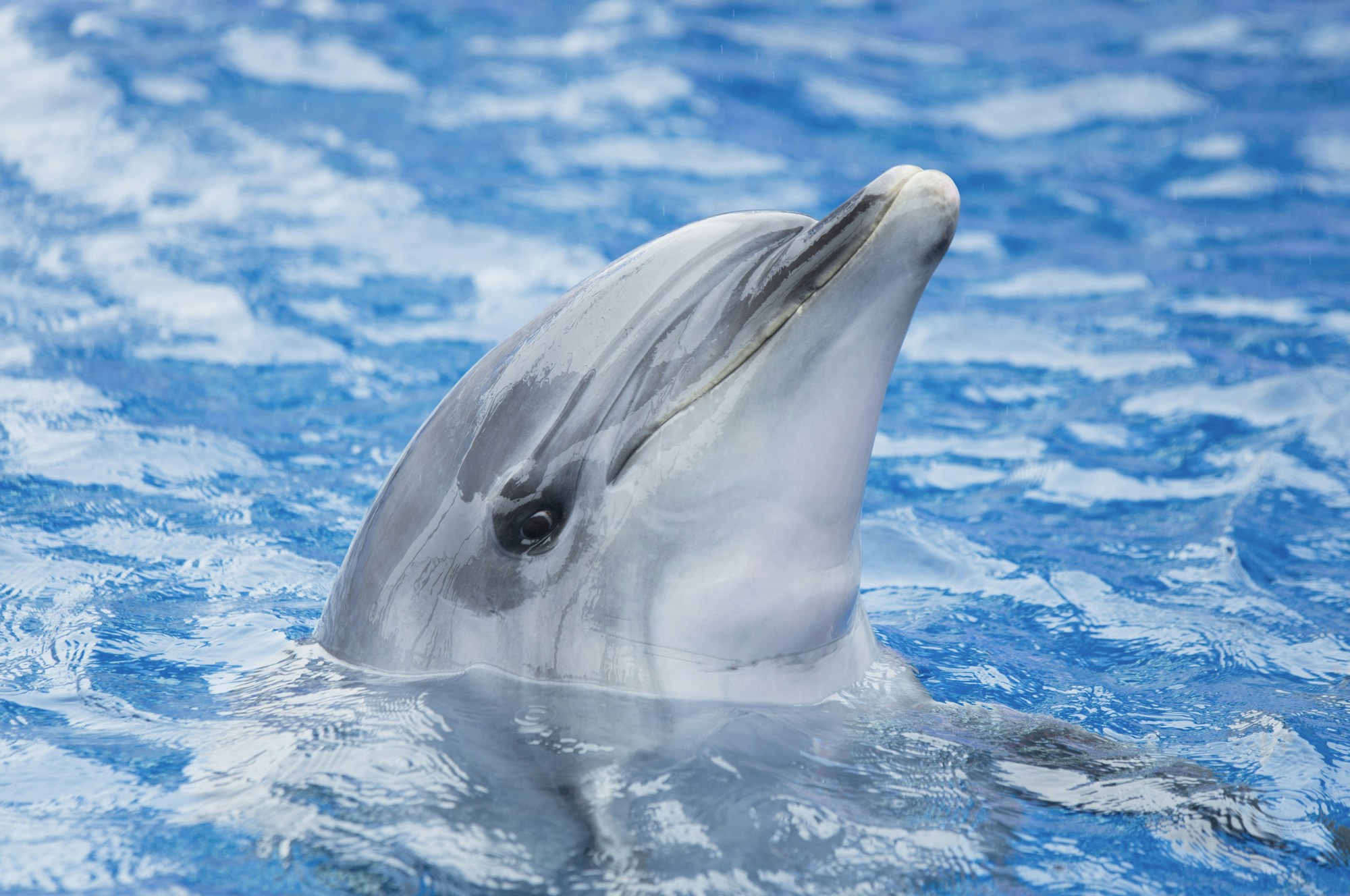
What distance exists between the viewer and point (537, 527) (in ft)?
11.0

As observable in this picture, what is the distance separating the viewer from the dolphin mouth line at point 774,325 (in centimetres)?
309

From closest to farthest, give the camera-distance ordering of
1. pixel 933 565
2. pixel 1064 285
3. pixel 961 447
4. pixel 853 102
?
pixel 933 565
pixel 961 447
pixel 1064 285
pixel 853 102

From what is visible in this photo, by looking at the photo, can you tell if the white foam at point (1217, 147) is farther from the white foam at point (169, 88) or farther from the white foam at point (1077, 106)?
the white foam at point (169, 88)

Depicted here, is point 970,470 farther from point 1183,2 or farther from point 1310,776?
point 1183,2

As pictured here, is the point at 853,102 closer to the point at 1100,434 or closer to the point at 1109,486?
the point at 1100,434

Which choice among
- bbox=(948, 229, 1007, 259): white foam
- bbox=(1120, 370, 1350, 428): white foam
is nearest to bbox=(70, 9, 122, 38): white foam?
bbox=(948, 229, 1007, 259): white foam

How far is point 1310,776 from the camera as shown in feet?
12.7

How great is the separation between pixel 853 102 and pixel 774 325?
11.2m

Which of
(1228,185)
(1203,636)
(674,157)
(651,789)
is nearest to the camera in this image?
A: (651,789)

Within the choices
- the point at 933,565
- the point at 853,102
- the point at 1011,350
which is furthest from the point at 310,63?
the point at 933,565

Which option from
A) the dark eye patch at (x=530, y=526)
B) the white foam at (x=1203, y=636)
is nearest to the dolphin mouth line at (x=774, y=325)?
the dark eye patch at (x=530, y=526)

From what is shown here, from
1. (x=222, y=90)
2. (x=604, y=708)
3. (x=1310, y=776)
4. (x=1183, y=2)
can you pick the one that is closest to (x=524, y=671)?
(x=604, y=708)

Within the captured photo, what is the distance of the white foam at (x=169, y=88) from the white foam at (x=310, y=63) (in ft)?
1.82

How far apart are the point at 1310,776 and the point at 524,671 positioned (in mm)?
2173
